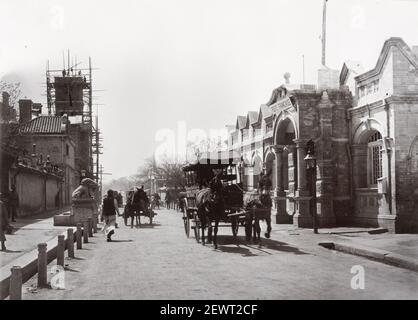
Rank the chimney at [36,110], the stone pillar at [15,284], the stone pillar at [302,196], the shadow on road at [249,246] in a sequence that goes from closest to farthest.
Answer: the stone pillar at [15,284], the shadow on road at [249,246], the stone pillar at [302,196], the chimney at [36,110]

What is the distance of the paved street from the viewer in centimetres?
801

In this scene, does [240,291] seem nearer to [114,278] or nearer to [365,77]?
[114,278]

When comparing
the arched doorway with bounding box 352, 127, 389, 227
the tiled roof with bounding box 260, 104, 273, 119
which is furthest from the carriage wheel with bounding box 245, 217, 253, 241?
the tiled roof with bounding box 260, 104, 273, 119

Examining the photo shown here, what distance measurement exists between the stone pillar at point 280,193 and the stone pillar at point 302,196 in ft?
6.13

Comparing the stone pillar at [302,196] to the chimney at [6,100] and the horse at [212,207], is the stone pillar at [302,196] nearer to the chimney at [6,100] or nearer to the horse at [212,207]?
the horse at [212,207]

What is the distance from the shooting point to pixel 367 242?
14.6 m

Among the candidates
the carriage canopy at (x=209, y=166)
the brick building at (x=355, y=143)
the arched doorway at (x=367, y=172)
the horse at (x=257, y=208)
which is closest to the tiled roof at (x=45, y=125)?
the brick building at (x=355, y=143)

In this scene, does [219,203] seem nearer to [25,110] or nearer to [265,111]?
[265,111]

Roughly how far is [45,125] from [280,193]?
1489 inches

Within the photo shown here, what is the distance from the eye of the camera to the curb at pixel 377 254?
10.7 meters

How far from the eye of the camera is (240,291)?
8.07 metres

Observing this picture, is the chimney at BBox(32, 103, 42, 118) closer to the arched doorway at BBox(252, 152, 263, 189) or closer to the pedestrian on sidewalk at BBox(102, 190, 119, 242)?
the arched doorway at BBox(252, 152, 263, 189)

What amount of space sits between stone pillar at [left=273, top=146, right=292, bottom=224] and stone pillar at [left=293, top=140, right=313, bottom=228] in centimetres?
187

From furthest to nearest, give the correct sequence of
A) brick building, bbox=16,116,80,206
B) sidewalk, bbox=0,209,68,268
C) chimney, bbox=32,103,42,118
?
chimney, bbox=32,103,42,118 → brick building, bbox=16,116,80,206 → sidewalk, bbox=0,209,68,268
